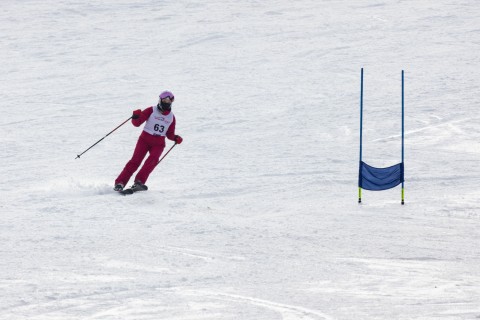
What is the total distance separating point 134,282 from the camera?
7859 mm

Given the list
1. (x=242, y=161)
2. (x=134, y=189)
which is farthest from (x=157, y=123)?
(x=242, y=161)

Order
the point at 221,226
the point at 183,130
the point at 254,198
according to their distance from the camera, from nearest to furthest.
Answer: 1. the point at 221,226
2. the point at 254,198
3. the point at 183,130

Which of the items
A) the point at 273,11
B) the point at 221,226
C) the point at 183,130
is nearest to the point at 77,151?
the point at 183,130

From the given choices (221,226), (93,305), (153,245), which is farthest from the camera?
(221,226)

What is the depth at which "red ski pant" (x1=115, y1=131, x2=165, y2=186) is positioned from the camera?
11.5 metres

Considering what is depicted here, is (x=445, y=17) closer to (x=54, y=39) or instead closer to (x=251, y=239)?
(x=54, y=39)

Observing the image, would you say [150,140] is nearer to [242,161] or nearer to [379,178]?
[242,161]

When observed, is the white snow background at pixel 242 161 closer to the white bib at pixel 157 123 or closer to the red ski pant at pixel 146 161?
the red ski pant at pixel 146 161

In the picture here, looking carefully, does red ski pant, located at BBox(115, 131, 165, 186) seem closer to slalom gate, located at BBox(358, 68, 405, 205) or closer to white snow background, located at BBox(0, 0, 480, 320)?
white snow background, located at BBox(0, 0, 480, 320)

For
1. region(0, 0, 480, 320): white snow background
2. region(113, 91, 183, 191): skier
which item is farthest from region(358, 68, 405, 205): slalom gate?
region(113, 91, 183, 191): skier

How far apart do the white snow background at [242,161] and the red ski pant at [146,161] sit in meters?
0.28

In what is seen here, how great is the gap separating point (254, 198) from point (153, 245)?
2.70 m

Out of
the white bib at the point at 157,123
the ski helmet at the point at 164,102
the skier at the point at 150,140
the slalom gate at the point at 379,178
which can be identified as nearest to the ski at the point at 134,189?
the skier at the point at 150,140

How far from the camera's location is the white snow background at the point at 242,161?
307 inches
